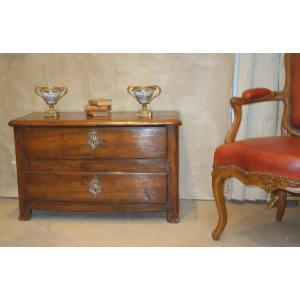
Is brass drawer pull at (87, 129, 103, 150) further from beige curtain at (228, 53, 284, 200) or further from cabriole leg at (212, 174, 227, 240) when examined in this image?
beige curtain at (228, 53, 284, 200)

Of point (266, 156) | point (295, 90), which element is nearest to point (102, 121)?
point (266, 156)

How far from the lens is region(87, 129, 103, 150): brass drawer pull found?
2094 millimetres

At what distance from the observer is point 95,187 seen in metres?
2.17

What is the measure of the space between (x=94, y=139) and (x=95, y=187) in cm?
27

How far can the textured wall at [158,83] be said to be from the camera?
7.96 feet

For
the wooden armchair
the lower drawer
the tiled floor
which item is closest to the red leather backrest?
the wooden armchair

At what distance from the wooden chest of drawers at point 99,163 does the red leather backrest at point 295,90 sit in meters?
0.57

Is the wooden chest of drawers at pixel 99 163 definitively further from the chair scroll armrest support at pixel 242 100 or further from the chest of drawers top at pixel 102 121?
the chair scroll armrest support at pixel 242 100

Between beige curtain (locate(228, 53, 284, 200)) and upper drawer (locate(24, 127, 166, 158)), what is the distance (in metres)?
0.58

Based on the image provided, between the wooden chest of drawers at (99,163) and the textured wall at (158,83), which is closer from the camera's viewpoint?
the wooden chest of drawers at (99,163)

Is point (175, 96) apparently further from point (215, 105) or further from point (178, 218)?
point (178, 218)

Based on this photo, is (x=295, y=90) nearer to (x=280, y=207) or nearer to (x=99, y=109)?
(x=280, y=207)

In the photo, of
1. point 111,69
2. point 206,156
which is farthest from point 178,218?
point 111,69

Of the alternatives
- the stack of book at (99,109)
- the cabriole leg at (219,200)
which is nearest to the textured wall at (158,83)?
the stack of book at (99,109)
